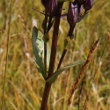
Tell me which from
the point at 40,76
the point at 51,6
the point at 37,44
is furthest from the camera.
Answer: the point at 40,76

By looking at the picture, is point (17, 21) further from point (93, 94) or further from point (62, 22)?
point (93, 94)

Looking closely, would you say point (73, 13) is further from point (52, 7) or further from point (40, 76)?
point (40, 76)

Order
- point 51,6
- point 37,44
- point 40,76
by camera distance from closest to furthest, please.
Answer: point 51,6 → point 37,44 → point 40,76

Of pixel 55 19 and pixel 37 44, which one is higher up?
pixel 55 19

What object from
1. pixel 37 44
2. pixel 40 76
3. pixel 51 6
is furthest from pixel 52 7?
pixel 40 76

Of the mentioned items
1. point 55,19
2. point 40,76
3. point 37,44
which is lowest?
point 40,76

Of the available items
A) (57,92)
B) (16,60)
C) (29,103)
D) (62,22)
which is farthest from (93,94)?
(62,22)

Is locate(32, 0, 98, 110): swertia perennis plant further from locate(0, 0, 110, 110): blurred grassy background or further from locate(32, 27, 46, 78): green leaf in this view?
locate(0, 0, 110, 110): blurred grassy background

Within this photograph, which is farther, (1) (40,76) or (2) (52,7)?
(1) (40,76)

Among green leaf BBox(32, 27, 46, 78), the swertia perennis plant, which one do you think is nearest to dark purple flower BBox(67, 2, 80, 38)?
the swertia perennis plant
